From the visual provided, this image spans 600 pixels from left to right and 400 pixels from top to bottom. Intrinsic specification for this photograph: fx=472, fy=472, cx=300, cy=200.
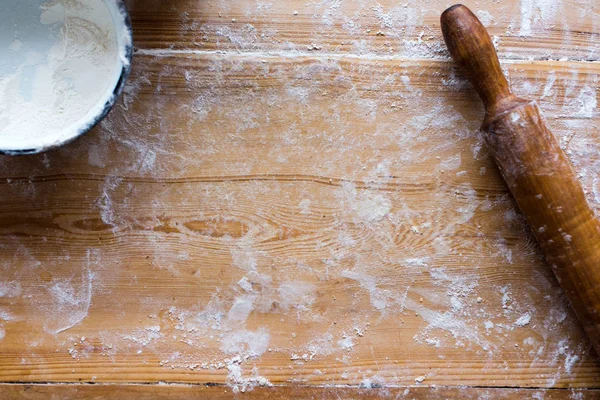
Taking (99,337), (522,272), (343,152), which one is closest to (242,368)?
(99,337)

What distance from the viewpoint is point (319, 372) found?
844 millimetres

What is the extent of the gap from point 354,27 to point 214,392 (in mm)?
696

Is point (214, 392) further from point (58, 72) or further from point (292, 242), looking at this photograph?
point (58, 72)

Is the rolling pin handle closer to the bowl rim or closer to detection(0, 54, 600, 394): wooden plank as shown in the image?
detection(0, 54, 600, 394): wooden plank

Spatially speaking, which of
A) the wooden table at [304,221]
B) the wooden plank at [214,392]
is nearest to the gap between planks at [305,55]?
the wooden table at [304,221]

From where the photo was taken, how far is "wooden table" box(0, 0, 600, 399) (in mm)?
838

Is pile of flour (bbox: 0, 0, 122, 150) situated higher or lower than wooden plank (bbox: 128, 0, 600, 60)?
lower

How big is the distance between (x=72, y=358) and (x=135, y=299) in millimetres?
154

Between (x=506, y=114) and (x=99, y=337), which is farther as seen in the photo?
(x=99, y=337)

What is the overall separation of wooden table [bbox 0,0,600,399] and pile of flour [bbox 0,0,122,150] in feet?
0.24

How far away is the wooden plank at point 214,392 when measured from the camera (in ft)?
2.76

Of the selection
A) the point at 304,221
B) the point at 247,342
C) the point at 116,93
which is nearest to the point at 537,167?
the point at 304,221

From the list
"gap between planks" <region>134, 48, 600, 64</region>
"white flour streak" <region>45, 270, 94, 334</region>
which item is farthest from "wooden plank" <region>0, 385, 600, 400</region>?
"gap between planks" <region>134, 48, 600, 64</region>

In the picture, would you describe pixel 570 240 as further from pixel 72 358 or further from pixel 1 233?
pixel 1 233
